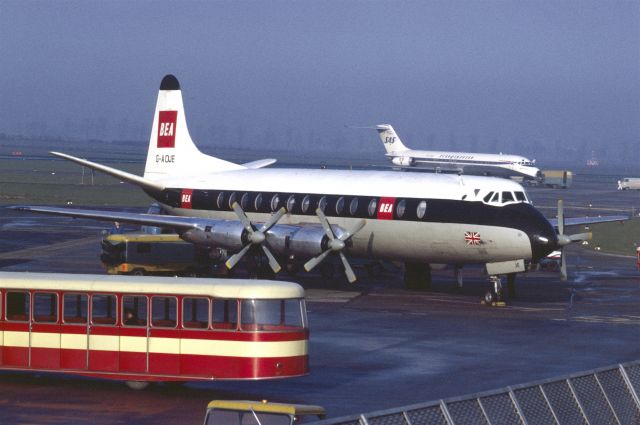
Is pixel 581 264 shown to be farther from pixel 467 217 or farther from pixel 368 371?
pixel 368 371

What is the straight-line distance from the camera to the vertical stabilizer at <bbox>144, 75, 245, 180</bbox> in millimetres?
51344

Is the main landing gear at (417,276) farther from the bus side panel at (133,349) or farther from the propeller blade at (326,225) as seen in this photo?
the bus side panel at (133,349)

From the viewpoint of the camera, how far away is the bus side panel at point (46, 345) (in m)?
23.5

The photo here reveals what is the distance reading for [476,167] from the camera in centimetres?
16262

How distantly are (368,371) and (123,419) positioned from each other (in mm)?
7631

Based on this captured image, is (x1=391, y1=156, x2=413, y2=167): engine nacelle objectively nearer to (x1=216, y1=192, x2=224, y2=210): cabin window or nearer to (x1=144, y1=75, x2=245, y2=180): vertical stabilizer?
(x1=144, y1=75, x2=245, y2=180): vertical stabilizer

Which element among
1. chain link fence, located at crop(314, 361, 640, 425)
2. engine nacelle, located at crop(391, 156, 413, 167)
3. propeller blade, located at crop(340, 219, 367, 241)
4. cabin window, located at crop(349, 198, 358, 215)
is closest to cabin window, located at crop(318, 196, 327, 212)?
cabin window, located at crop(349, 198, 358, 215)

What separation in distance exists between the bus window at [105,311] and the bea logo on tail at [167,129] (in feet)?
95.7

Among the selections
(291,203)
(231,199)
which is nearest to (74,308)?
(291,203)

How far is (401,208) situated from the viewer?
4116 centimetres

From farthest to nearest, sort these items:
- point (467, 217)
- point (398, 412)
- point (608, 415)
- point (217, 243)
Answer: point (217, 243) < point (467, 217) < point (608, 415) < point (398, 412)

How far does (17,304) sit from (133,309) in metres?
2.60

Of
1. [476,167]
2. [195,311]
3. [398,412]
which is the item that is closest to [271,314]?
[195,311]

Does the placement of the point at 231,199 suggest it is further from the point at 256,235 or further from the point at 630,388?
Answer: the point at 630,388
